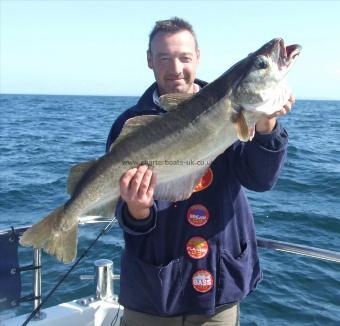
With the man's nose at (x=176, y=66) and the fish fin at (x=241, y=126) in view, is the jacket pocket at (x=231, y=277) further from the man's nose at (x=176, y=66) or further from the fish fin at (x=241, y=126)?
the man's nose at (x=176, y=66)

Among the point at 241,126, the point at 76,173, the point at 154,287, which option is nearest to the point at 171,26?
the point at 241,126

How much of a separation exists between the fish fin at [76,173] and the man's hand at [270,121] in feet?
4.74

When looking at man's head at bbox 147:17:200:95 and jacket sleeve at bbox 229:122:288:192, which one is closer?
jacket sleeve at bbox 229:122:288:192

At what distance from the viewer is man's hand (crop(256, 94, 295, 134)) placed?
11.6 ft

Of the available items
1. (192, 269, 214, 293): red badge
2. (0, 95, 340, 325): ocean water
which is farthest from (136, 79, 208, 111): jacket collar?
(0, 95, 340, 325): ocean water

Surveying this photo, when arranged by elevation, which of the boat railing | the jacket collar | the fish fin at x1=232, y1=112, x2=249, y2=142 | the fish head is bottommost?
the boat railing

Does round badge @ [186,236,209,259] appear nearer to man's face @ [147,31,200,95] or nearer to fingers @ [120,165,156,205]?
fingers @ [120,165,156,205]

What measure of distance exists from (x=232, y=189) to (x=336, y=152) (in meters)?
21.2

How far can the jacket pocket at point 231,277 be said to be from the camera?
144 inches

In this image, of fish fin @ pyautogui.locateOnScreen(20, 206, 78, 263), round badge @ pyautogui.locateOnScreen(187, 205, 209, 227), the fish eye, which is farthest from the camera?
fish fin @ pyautogui.locateOnScreen(20, 206, 78, 263)

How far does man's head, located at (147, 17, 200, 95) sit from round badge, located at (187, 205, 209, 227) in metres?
1.08

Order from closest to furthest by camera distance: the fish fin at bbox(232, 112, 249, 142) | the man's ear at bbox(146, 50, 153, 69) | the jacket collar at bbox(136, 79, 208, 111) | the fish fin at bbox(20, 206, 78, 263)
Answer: the fish fin at bbox(232, 112, 249, 142) < the fish fin at bbox(20, 206, 78, 263) < the jacket collar at bbox(136, 79, 208, 111) < the man's ear at bbox(146, 50, 153, 69)

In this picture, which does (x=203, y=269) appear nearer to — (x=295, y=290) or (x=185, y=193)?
(x=185, y=193)

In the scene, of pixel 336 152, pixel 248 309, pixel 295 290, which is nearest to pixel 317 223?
pixel 295 290
